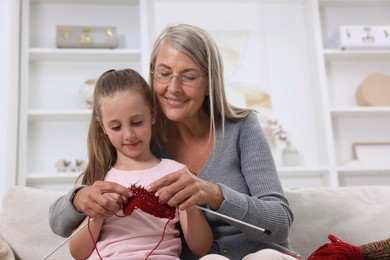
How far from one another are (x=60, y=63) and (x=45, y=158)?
695 millimetres

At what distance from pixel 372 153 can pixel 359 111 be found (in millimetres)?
338

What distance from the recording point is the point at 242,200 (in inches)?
55.2

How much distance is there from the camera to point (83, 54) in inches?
148

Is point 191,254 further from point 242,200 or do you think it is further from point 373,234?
point 373,234

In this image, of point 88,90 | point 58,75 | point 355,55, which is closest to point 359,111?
point 355,55

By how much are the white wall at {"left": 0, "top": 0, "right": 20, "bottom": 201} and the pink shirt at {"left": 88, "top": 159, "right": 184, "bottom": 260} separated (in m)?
1.97

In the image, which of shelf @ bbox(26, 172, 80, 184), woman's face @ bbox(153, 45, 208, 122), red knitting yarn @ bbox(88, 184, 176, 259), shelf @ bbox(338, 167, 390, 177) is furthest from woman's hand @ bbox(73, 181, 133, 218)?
shelf @ bbox(338, 167, 390, 177)

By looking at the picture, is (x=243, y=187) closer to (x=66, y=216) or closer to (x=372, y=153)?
(x=66, y=216)

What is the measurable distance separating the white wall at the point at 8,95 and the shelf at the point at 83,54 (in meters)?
0.22

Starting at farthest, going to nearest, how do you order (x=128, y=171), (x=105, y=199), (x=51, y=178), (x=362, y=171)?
(x=362, y=171), (x=51, y=178), (x=128, y=171), (x=105, y=199)

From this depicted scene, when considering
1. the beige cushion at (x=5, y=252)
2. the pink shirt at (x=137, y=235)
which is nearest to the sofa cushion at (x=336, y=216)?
the pink shirt at (x=137, y=235)

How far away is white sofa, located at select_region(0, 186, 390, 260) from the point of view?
184cm

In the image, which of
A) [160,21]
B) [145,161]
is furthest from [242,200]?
[160,21]

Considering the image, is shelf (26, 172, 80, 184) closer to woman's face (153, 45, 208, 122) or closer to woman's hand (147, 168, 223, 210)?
woman's face (153, 45, 208, 122)
